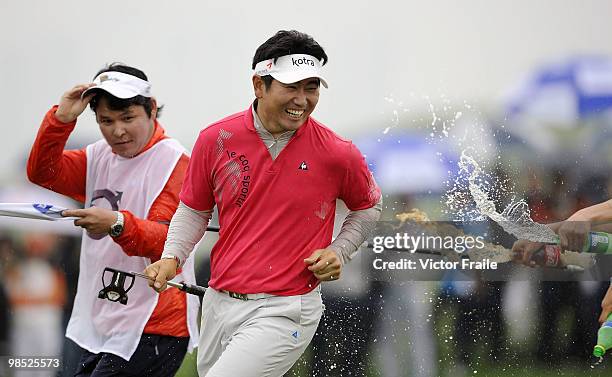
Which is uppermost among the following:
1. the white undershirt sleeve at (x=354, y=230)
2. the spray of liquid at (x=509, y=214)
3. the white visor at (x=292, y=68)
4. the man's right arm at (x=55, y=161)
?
the white visor at (x=292, y=68)

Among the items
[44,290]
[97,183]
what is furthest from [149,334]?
[44,290]

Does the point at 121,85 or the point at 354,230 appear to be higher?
the point at 121,85

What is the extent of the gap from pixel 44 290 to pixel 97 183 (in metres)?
1.34

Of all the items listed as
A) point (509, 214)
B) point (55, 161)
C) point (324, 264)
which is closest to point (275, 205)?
point (324, 264)

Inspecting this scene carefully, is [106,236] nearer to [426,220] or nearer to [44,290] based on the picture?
[44,290]

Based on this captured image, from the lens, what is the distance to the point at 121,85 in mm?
4680

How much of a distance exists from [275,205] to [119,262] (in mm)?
1033

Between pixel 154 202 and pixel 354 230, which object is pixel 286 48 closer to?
pixel 354 230

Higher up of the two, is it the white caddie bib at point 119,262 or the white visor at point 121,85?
the white visor at point 121,85

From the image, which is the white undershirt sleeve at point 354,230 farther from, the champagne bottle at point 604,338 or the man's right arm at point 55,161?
the champagne bottle at point 604,338

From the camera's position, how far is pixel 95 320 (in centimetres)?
470

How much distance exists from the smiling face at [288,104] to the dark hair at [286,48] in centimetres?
6

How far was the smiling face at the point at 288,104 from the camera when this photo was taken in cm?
391

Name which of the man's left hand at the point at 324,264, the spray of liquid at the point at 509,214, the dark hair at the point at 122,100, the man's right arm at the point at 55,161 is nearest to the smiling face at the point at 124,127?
the dark hair at the point at 122,100
